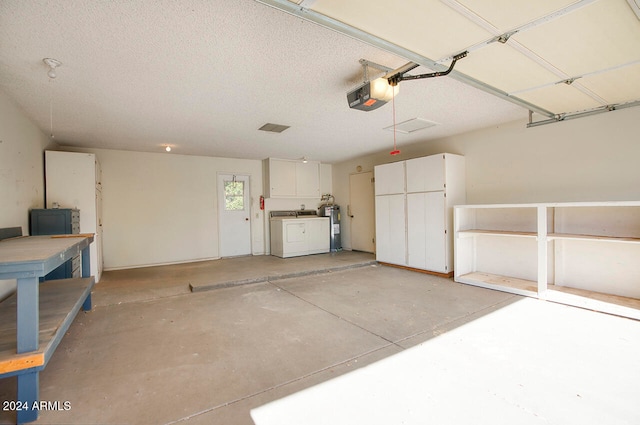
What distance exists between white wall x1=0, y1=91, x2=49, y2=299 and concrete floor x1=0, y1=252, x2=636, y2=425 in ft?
4.33

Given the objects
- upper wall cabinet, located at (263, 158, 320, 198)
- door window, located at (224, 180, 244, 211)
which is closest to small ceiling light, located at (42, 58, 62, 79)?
door window, located at (224, 180, 244, 211)

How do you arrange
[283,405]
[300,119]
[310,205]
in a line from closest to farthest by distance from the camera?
[283,405]
[300,119]
[310,205]

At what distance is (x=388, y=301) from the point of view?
3730 mm

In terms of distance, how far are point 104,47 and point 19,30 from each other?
1.59 feet

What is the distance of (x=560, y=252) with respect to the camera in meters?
3.91

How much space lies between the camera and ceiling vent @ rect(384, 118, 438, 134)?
4.32 meters

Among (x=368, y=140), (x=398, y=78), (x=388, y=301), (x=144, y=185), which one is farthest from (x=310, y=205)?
(x=398, y=78)

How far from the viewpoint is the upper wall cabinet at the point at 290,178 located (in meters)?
7.05

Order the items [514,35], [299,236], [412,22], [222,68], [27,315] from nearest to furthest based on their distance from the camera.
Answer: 1. [27,315]
2. [412,22]
3. [514,35]
4. [222,68]
5. [299,236]

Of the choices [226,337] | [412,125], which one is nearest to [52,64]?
[226,337]

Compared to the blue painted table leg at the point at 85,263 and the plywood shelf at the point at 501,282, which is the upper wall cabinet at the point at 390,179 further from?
the blue painted table leg at the point at 85,263

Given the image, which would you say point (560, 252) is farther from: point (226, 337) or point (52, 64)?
point (52, 64)

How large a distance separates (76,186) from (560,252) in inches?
284

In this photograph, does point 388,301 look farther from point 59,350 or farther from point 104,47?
point 104,47
